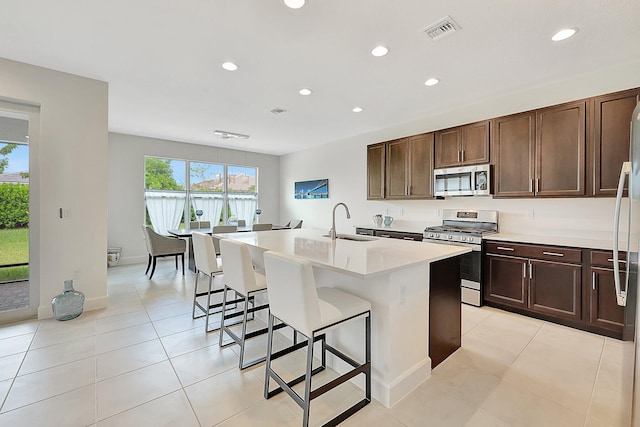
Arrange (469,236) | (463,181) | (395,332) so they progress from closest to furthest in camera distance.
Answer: (395,332) → (469,236) → (463,181)

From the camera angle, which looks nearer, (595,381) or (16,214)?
(595,381)

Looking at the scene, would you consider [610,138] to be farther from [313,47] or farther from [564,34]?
[313,47]

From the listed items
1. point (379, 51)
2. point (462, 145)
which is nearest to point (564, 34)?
point (379, 51)

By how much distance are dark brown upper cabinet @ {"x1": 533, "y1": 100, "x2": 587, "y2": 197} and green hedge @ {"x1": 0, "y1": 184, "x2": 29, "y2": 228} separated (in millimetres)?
5608

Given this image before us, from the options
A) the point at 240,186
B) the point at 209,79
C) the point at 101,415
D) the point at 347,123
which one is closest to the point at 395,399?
the point at 101,415

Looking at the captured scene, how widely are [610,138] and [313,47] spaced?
2984mm

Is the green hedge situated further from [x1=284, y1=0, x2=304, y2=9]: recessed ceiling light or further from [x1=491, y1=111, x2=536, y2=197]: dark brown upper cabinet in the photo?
[x1=491, y1=111, x2=536, y2=197]: dark brown upper cabinet

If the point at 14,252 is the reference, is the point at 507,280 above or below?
below

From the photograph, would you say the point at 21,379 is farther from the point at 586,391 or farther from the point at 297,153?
the point at 297,153

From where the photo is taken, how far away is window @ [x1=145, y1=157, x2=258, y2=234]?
6168mm

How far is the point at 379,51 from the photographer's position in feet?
8.46

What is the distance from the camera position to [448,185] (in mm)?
3965

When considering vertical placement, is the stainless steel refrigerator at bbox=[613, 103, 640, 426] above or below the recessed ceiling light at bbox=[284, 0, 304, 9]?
below

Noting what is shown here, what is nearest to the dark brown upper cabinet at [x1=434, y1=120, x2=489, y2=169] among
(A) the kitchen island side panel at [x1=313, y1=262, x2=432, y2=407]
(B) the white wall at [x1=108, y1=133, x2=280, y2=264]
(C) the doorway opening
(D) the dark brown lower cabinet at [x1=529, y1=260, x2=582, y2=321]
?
(D) the dark brown lower cabinet at [x1=529, y1=260, x2=582, y2=321]
